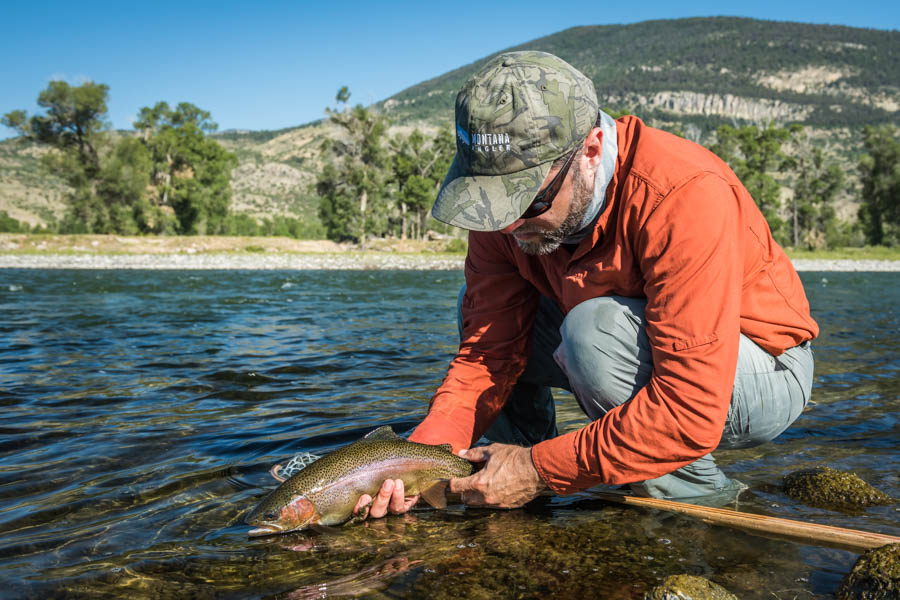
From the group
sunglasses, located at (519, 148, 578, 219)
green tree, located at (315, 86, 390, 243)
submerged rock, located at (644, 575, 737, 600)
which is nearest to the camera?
submerged rock, located at (644, 575, 737, 600)

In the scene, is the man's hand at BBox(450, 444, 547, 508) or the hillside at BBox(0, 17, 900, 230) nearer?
the man's hand at BBox(450, 444, 547, 508)

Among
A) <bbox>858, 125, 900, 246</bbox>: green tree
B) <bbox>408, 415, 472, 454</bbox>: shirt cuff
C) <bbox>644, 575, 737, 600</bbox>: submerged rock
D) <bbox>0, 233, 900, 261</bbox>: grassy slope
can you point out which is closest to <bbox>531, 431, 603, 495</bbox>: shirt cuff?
<bbox>644, 575, 737, 600</bbox>: submerged rock

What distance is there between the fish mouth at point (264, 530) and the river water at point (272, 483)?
0.04 m

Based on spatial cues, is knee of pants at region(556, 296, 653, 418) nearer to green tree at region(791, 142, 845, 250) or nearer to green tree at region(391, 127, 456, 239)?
green tree at region(391, 127, 456, 239)

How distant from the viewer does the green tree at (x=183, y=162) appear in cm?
5016

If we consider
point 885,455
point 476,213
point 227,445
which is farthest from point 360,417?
point 885,455

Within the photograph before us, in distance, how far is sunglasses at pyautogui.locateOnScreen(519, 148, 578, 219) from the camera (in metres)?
1.96

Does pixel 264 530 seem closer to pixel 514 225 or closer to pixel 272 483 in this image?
pixel 272 483

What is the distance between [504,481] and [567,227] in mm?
875

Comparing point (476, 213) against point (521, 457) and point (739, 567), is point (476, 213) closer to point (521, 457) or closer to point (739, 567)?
point (521, 457)

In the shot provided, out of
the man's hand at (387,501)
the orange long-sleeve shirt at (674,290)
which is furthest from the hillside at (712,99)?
the orange long-sleeve shirt at (674,290)

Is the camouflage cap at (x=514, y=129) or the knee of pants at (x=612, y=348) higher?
the camouflage cap at (x=514, y=129)

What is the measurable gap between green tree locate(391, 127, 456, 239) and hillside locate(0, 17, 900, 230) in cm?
5532

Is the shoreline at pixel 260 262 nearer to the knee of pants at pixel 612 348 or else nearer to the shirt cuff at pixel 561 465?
the knee of pants at pixel 612 348
